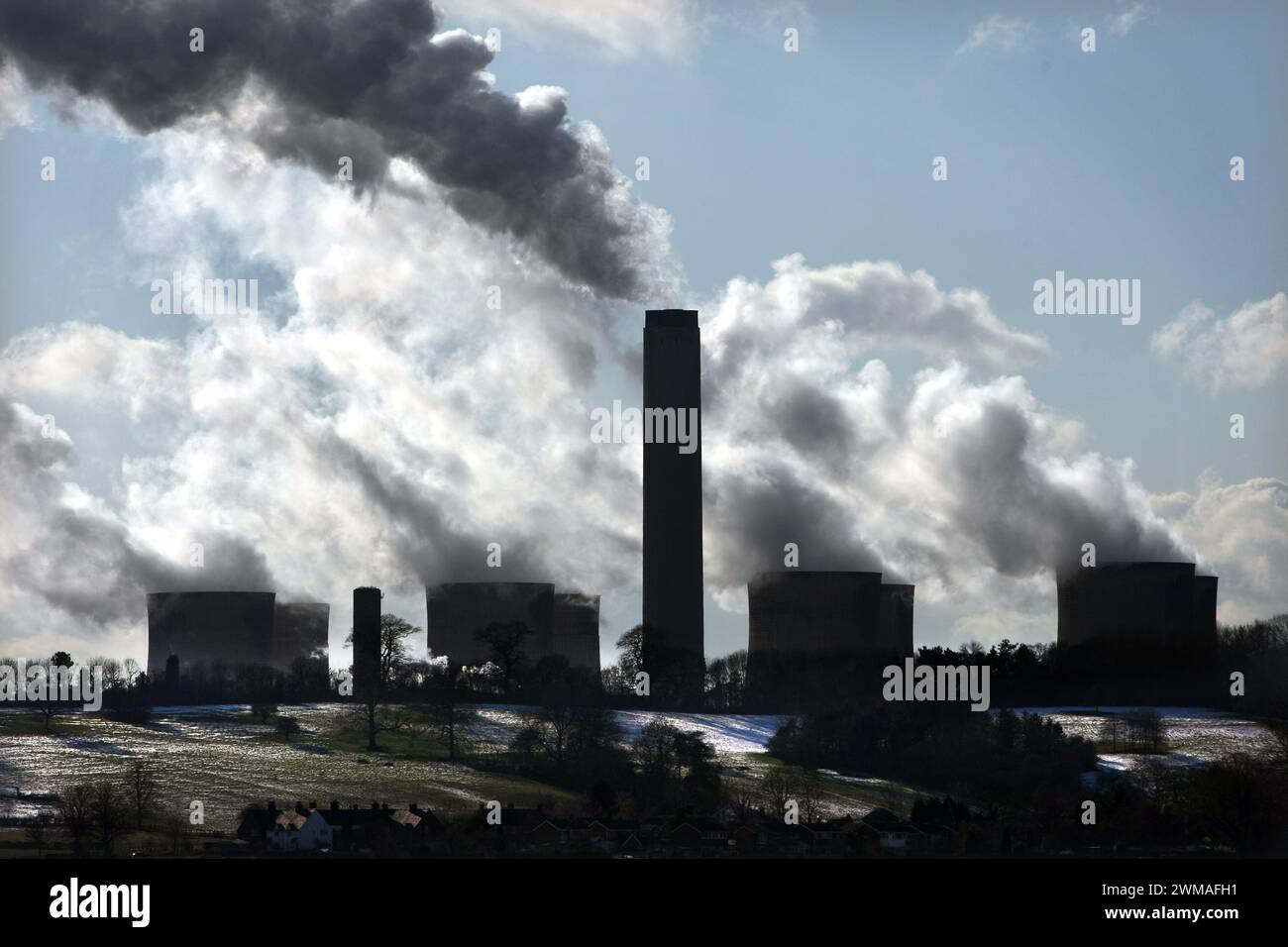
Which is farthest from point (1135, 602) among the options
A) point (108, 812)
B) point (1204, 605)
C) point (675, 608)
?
point (108, 812)

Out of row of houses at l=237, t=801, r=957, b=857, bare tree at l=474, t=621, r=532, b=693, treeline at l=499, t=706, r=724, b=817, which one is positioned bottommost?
row of houses at l=237, t=801, r=957, b=857

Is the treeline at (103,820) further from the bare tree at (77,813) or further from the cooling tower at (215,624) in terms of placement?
the cooling tower at (215,624)

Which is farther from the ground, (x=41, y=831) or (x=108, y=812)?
(x=108, y=812)

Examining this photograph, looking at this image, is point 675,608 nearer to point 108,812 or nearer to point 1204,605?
point 1204,605

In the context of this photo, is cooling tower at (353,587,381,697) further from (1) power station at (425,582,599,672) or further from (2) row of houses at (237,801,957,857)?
(2) row of houses at (237,801,957,857)

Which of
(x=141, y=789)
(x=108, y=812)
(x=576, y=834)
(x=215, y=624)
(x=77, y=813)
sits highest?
(x=215, y=624)

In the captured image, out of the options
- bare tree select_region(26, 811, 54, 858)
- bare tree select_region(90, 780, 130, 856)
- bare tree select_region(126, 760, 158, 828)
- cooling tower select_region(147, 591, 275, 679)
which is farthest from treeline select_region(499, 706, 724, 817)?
bare tree select_region(26, 811, 54, 858)
